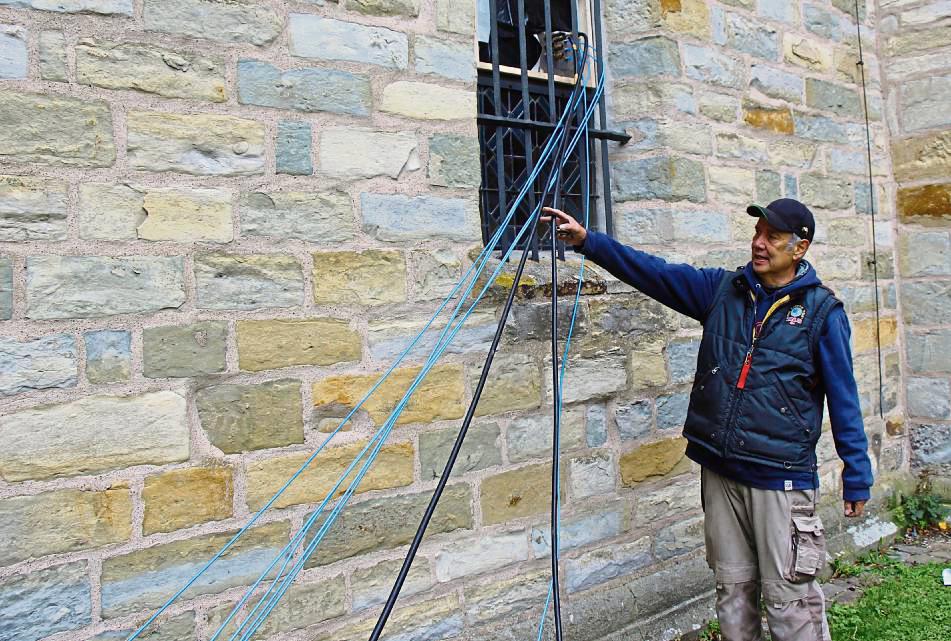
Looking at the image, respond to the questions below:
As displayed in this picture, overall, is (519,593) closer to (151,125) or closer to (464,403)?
(464,403)

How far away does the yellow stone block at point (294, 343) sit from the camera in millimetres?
2527

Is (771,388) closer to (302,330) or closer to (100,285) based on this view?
(302,330)

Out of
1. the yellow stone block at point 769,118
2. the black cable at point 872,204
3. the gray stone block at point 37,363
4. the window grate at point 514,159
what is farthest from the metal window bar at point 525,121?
the black cable at point 872,204

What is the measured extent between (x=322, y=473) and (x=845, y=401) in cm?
167

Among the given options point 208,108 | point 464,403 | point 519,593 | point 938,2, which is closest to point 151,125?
point 208,108

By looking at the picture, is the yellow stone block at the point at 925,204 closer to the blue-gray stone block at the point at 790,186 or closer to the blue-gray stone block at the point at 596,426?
the blue-gray stone block at the point at 790,186

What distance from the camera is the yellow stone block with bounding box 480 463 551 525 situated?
3051 millimetres

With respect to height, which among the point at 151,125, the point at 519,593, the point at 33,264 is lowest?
the point at 519,593

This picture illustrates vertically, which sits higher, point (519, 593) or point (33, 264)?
point (33, 264)

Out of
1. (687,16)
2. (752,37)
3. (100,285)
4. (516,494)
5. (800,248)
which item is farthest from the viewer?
(752,37)

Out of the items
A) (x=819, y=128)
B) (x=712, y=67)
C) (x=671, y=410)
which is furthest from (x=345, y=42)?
(x=819, y=128)

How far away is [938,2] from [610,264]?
3.50 meters

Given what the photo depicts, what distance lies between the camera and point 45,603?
220 cm

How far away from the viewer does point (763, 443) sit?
265cm
